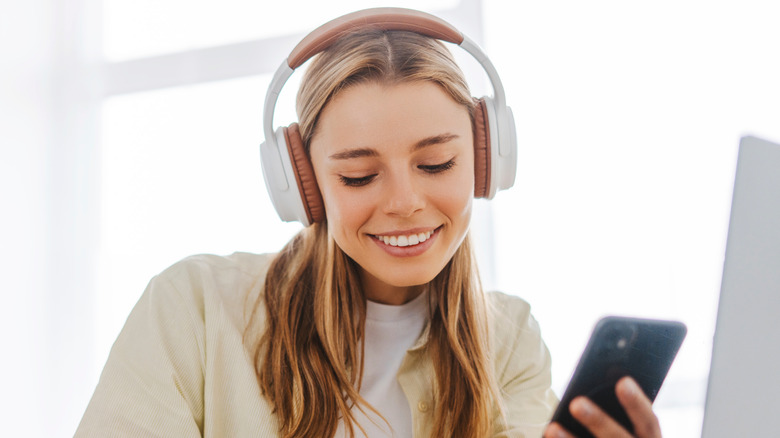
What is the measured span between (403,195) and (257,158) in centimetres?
145

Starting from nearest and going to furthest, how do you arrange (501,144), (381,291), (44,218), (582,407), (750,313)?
(750,313) < (582,407) < (501,144) < (381,291) < (44,218)

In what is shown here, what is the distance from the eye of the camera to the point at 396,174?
996mm

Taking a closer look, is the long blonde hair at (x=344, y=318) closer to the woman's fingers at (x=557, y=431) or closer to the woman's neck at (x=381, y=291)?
the woman's neck at (x=381, y=291)

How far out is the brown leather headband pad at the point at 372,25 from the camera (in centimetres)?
102

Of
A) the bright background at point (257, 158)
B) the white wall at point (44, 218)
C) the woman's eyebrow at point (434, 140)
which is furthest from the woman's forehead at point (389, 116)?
the white wall at point (44, 218)

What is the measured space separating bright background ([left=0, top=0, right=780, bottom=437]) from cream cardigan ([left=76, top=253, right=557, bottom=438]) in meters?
1.04

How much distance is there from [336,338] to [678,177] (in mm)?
1508

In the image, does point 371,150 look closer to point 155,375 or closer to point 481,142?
point 481,142

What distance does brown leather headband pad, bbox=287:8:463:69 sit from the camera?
1.02 meters

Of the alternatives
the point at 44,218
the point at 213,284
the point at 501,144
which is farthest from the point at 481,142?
the point at 44,218

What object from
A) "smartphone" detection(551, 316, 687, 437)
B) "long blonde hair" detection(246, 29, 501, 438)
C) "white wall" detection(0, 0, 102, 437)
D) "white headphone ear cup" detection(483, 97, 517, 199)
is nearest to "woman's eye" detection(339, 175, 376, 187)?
"long blonde hair" detection(246, 29, 501, 438)

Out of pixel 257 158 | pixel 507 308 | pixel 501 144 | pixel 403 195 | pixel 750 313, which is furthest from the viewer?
pixel 257 158

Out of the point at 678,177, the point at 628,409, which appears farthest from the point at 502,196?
the point at 628,409

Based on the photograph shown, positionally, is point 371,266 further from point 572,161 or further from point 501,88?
point 572,161
